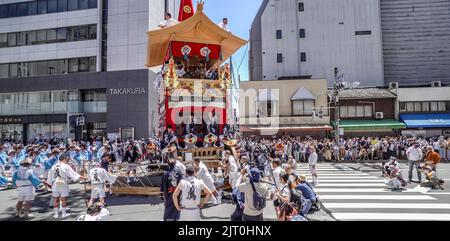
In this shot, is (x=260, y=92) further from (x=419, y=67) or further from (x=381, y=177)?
(x=419, y=67)

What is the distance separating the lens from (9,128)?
35.0 meters

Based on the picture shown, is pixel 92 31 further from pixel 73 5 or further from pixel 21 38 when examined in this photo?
pixel 21 38

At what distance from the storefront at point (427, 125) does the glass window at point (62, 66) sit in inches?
1454

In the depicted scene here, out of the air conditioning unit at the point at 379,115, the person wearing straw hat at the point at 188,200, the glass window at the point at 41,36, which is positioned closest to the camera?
the person wearing straw hat at the point at 188,200

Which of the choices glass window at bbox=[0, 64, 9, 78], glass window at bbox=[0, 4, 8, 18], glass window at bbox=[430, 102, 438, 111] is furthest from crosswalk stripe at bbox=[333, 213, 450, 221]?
glass window at bbox=[0, 4, 8, 18]

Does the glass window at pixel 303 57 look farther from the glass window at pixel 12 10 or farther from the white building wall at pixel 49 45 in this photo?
the glass window at pixel 12 10

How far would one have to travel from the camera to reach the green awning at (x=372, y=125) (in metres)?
31.0

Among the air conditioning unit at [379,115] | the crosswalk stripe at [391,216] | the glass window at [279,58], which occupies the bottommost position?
the crosswalk stripe at [391,216]

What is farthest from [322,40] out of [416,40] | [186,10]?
[186,10]

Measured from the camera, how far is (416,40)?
39.8 m

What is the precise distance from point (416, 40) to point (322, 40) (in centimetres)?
1259

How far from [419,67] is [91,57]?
40787 mm

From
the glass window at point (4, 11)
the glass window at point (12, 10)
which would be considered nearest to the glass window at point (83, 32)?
the glass window at point (12, 10)

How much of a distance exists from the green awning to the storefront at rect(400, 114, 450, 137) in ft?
3.27
